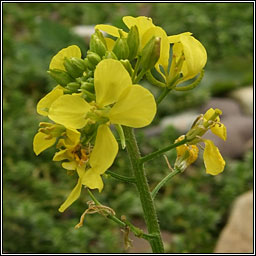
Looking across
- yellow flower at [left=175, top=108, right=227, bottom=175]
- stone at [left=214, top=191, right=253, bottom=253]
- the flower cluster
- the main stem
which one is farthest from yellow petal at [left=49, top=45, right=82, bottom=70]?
stone at [left=214, top=191, right=253, bottom=253]

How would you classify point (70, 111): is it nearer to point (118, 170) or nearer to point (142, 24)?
point (142, 24)

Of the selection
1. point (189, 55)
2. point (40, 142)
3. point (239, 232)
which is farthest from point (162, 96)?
point (239, 232)

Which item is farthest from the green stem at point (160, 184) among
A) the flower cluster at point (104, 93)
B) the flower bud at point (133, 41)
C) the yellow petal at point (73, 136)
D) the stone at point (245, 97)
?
the stone at point (245, 97)

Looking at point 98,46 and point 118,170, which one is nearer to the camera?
point 98,46

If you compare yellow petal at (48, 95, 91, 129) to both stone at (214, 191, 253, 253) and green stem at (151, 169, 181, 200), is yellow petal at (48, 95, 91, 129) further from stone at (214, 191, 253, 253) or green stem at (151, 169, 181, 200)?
stone at (214, 191, 253, 253)

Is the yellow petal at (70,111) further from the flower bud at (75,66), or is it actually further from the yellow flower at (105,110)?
the flower bud at (75,66)

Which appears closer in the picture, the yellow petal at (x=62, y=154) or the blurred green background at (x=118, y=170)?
the yellow petal at (x=62, y=154)

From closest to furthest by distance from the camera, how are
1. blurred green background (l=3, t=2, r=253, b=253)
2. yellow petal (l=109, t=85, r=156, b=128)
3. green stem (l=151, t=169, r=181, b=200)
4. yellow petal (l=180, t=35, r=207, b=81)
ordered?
yellow petal (l=109, t=85, r=156, b=128) → yellow petal (l=180, t=35, r=207, b=81) → green stem (l=151, t=169, r=181, b=200) → blurred green background (l=3, t=2, r=253, b=253)

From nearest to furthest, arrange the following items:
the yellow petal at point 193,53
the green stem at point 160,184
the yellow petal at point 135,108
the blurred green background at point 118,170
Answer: the yellow petal at point 135,108 → the yellow petal at point 193,53 → the green stem at point 160,184 → the blurred green background at point 118,170
